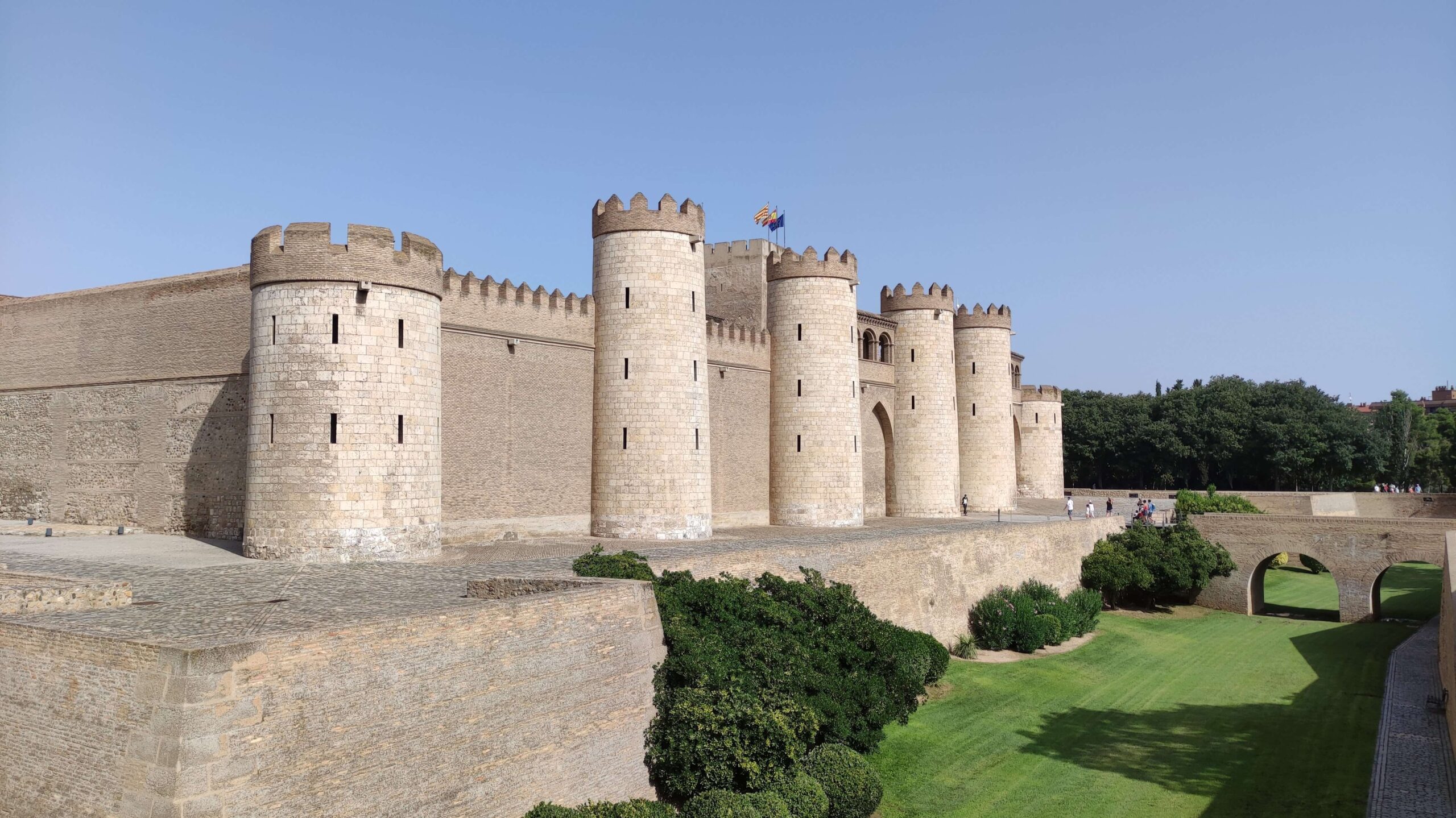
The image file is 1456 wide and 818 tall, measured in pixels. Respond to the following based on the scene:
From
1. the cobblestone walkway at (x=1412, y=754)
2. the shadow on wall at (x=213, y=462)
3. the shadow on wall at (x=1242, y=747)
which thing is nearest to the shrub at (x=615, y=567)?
the shadow on wall at (x=1242, y=747)

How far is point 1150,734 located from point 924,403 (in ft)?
57.8

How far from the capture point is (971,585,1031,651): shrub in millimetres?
27188

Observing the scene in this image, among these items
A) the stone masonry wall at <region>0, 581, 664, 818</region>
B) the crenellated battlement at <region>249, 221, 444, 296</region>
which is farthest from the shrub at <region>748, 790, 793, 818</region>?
the crenellated battlement at <region>249, 221, 444, 296</region>

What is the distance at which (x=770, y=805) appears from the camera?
13367 millimetres

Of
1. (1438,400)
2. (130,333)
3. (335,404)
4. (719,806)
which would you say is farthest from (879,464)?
(1438,400)

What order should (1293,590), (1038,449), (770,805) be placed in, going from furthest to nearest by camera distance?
1. (1038,449)
2. (1293,590)
3. (770,805)

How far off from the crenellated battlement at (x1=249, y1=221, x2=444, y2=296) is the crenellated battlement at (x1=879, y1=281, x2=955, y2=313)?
22136 mm

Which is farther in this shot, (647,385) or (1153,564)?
(1153,564)

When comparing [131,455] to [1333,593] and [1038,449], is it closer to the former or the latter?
[1038,449]

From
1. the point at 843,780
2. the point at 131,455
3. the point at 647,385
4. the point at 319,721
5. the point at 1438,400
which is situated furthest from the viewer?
the point at 1438,400

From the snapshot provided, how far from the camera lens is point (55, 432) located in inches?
1019

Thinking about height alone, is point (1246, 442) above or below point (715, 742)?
above

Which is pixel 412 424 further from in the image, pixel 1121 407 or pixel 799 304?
pixel 1121 407

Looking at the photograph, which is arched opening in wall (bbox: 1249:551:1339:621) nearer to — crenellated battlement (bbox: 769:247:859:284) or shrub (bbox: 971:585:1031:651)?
shrub (bbox: 971:585:1031:651)
